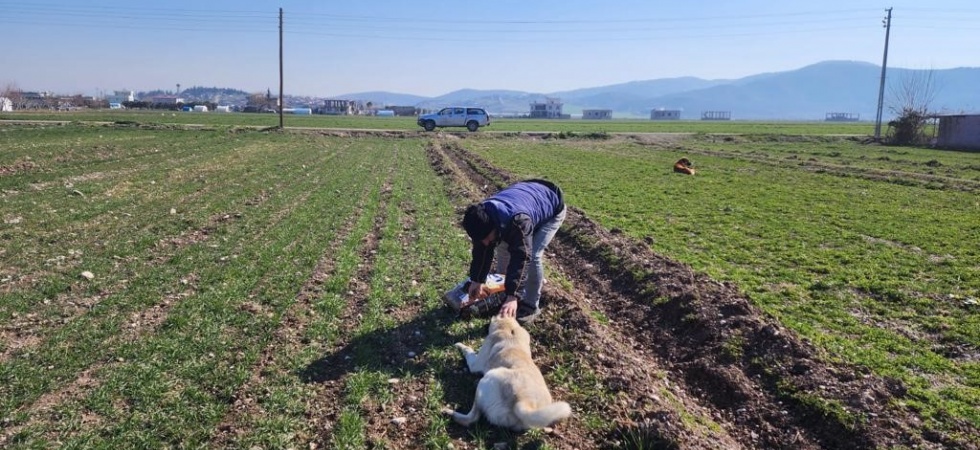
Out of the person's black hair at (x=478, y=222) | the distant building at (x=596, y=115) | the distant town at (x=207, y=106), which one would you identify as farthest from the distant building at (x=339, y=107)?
the person's black hair at (x=478, y=222)

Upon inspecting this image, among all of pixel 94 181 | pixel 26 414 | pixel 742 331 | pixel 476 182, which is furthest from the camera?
pixel 476 182

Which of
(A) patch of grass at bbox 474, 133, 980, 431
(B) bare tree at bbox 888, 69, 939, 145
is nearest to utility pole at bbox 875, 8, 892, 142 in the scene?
(B) bare tree at bbox 888, 69, 939, 145

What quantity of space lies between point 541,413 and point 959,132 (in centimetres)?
5688

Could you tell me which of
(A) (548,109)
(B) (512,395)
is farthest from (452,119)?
(A) (548,109)

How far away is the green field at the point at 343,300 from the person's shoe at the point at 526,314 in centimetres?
62

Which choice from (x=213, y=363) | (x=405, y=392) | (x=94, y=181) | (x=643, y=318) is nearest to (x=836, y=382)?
(x=643, y=318)

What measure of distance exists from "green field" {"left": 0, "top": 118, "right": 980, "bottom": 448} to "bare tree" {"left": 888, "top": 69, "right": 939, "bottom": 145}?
123ft

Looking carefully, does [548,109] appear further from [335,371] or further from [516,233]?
[335,371]

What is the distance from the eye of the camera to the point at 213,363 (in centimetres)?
627

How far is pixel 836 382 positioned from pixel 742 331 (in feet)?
4.49

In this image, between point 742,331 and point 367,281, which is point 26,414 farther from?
point 742,331

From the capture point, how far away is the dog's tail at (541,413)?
14.9ft

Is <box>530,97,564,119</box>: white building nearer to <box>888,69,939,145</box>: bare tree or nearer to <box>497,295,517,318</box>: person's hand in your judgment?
<box>888,69,939,145</box>: bare tree

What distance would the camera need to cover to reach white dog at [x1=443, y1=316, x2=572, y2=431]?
4766 millimetres
